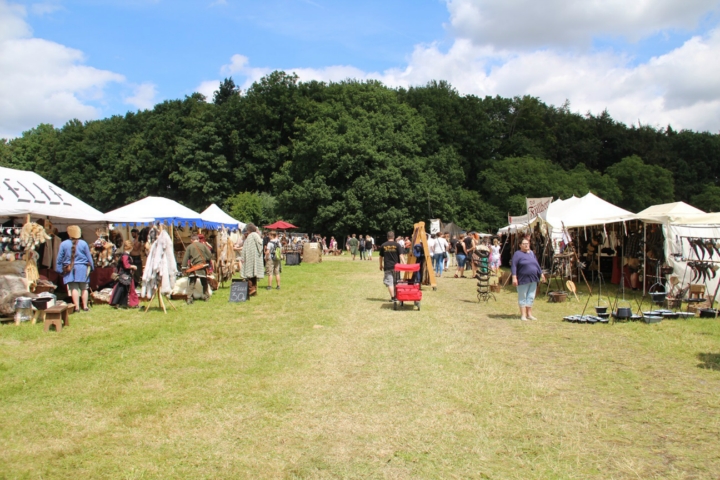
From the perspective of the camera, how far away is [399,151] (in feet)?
151

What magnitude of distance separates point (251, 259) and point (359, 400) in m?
8.57

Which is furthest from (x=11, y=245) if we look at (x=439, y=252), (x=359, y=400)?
(x=439, y=252)

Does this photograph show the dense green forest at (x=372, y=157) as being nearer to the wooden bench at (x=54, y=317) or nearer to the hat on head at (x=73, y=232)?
the hat on head at (x=73, y=232)

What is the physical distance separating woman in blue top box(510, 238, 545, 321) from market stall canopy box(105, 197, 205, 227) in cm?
1108

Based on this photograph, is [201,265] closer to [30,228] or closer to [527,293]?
[30,228]

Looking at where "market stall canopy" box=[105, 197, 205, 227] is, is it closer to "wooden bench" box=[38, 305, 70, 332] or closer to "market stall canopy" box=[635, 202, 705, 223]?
"wooden bench" box=[38, 305, 70, 332]

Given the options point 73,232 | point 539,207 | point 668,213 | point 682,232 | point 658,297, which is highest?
point 539,207

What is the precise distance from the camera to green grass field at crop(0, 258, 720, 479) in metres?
4.04

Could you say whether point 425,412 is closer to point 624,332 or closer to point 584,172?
point 624,332

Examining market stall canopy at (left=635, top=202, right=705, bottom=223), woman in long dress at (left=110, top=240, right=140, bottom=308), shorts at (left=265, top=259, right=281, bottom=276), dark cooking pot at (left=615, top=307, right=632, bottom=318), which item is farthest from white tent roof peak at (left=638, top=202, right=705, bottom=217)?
woman in long dress at (left=110, top=240, right=140, bottom=308)

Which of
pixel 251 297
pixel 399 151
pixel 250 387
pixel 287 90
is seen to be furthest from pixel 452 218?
pixel 250 387

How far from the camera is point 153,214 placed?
17.3 metres

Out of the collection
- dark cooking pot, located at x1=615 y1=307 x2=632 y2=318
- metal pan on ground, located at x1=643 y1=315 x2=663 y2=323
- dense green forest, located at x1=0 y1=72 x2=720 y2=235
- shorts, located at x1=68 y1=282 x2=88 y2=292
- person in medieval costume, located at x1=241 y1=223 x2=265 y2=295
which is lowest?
metal pan on ground, located at x1=643 y1=315 x2=663 y2=323

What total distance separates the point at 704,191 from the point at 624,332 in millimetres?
53956
